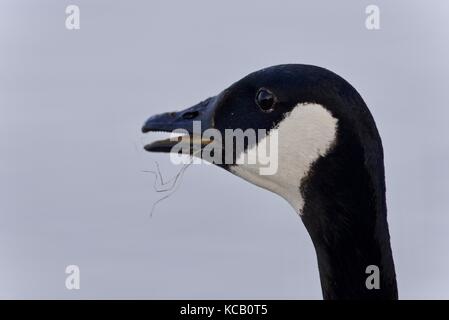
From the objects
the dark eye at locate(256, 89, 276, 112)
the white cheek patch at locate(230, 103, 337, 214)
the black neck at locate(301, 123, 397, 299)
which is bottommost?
the black neck at locate(301, 123, 397, 299)

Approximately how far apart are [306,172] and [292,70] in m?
0.59

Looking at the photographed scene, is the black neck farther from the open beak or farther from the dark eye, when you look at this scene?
the open beak

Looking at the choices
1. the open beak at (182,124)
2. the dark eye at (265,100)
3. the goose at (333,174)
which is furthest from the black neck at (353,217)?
the open beak at (182,124)

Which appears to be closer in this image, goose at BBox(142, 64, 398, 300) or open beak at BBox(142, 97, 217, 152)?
goose at BBox(142, 64, 398, 300)

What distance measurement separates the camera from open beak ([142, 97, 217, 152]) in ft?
16.7

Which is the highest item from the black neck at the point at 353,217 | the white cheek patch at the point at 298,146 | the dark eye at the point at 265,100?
the dark eye at the point at 265,100

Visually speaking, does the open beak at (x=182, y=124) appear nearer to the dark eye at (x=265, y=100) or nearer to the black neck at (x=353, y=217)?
the dark eye at (x=265, y=100)

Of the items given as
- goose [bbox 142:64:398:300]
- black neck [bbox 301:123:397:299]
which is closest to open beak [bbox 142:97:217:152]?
goose [bbox 142:64:398:300]

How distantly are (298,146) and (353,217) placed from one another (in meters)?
0.54

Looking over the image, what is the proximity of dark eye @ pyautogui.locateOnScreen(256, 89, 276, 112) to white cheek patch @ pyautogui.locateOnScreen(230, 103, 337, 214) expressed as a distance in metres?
0.13

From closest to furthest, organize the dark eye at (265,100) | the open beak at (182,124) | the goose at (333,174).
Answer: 1. the goose at (333,174)
2. the dark eye at (265,100)
3. the open beak at (182,124)

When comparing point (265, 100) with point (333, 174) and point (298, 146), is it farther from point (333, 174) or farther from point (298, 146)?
point (333, 174)

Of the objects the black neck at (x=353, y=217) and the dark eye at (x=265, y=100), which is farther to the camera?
the dark eye at (x=265, y=100)

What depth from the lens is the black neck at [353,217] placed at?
452 centimetres
